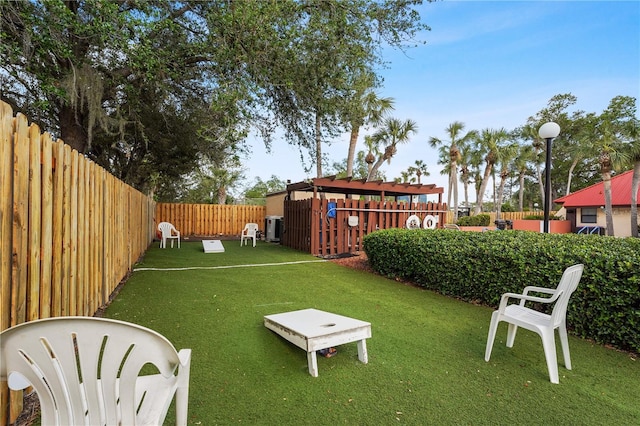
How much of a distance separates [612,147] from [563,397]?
18554 mm

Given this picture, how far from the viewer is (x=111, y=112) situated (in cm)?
841

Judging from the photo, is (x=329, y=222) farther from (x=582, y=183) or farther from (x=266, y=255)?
(x=582, y=183)

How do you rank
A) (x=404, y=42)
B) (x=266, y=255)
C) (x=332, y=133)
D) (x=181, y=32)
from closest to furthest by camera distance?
(x=181, y=32) → (x=404, y=42) → (x=332, y=133) → (x=266, y=255)

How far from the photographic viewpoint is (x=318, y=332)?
270 cm

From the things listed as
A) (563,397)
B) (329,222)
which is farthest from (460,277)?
(329,222)

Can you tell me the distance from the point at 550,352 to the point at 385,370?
50.7 inches

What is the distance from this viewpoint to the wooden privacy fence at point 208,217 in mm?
15133

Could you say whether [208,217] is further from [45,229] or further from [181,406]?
[181,406]

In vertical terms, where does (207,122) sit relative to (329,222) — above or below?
above

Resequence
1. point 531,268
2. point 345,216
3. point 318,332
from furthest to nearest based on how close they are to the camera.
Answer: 1. point 345,216
2. point 531,268
3. point 318,332

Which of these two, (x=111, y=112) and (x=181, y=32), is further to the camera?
(x=111, y=112)

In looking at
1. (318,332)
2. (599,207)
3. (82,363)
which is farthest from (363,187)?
(599,207)

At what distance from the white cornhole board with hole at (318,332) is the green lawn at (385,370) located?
0.50ft

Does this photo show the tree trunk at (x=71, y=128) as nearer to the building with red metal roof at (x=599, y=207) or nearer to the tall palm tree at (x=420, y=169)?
the building with red metal roof at (x=599, y=207)
